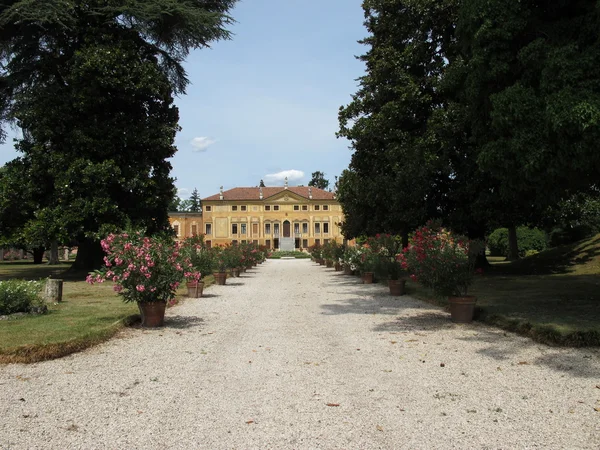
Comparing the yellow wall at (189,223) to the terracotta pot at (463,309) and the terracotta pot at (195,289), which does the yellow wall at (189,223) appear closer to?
the terracotta pot at (195,289)

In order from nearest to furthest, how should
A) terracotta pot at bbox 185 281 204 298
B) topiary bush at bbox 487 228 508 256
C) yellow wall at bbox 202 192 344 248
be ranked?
terracotta pot at bbox 185 281 204 298, topiary bush at bbox 487 228 508 256, yellow wall at bbox 202 192 344 248

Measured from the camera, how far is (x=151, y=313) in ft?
28.7

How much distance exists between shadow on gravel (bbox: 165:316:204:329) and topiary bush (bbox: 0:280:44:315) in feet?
7.47

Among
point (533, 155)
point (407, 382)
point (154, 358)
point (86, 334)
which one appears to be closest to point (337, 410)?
point (407, 382)

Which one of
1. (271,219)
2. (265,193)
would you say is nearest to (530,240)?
(271,219)

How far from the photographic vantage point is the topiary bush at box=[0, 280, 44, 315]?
8.94 meters

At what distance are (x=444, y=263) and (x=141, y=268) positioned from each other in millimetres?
4934

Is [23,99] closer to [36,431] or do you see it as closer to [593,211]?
[36,431]

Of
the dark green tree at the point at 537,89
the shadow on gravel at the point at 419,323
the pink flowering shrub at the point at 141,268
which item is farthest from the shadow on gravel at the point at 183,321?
the dark green tree at the point at 537,89

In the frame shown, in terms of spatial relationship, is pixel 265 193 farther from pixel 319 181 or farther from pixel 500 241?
pixel 500 241

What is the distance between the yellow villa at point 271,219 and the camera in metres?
91.0

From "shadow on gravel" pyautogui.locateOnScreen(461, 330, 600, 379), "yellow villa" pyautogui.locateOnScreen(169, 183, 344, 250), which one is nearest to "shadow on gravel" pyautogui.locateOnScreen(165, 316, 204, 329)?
"shadow on gravel" pyautogui.locateOnScreen(461, 330, 600, 379)

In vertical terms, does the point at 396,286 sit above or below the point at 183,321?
above

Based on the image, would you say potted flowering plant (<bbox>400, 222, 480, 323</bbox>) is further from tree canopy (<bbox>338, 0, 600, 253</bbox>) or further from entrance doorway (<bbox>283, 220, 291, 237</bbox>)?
entrance doorway (<bbox>283, 220, 291, 237</bbox>)
